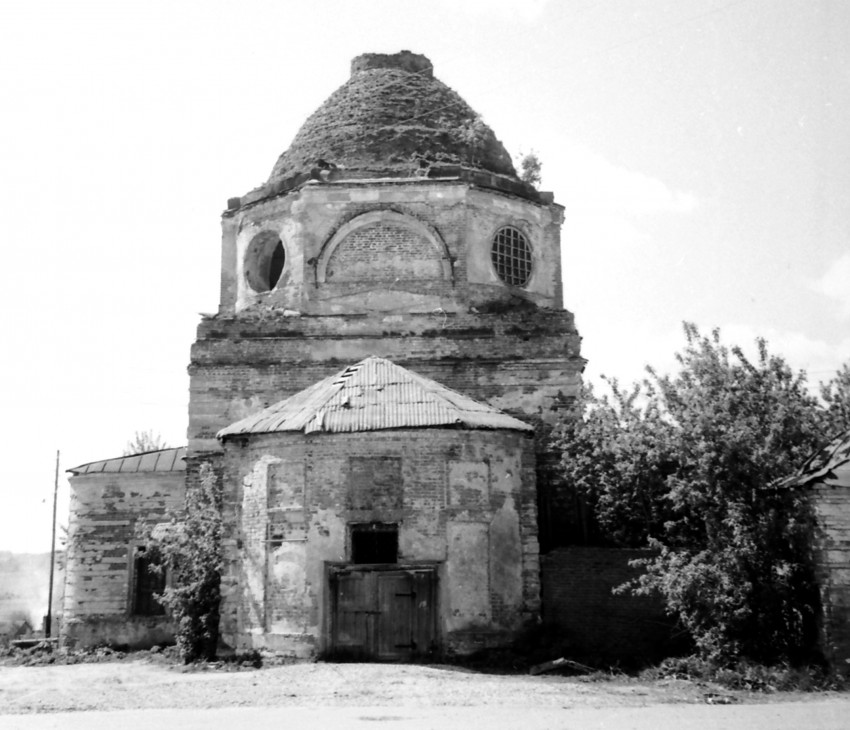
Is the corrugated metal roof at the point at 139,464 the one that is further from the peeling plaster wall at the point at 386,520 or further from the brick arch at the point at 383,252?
the peeling plaster wall at the point at 386,520

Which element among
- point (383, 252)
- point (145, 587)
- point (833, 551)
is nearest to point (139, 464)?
point (145, 587)

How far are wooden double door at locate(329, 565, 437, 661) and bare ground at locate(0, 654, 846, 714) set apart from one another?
63 centimetres

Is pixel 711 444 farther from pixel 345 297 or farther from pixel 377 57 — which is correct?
pixel 377 57

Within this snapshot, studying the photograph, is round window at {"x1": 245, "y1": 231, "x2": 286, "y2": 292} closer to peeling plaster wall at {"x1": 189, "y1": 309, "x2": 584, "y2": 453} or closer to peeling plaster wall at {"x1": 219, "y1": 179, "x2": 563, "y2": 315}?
peeling plaster wall at {"x1": 219, "y1": 179, "x2": 563, "y2": 315}

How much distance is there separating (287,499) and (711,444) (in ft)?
21.8

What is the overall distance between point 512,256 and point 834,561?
385 inches

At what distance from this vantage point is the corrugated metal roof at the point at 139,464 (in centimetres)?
2256

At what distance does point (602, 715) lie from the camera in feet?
38.2

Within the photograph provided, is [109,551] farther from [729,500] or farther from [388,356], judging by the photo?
[729,500]

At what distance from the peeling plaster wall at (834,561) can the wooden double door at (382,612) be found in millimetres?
5690

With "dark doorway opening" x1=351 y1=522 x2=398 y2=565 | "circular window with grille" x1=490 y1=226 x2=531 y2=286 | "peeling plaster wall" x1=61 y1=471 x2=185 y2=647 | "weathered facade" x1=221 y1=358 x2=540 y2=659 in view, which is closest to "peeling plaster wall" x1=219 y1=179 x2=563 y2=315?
"circular window with grille" x1=490 y1=226 x2=531 y2=286

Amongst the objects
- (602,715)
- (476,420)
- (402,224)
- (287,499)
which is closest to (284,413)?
(287,499)

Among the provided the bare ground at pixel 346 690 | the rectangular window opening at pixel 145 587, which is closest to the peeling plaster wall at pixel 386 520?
the bare ground at pixel 346 690

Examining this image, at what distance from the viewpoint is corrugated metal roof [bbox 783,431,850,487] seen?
14141mm
